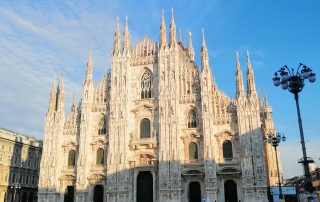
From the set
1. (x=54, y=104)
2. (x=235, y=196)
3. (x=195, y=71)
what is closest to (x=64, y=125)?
(x=54, y=104)

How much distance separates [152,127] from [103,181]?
776 cm

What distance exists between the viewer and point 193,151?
35.4 metres

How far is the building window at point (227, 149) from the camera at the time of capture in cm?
3412

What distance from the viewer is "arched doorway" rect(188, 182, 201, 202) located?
34.2 metres

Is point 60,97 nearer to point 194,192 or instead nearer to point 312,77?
point 194,192

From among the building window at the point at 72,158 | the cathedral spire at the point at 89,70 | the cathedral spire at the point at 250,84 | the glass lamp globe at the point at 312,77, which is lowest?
the building window at the point at 72,158

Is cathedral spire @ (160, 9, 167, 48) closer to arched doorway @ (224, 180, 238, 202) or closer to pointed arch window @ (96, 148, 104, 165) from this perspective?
pointed arch window @ (96, 148, 104, 165)

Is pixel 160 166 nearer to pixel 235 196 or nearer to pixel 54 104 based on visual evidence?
pixel 235 196

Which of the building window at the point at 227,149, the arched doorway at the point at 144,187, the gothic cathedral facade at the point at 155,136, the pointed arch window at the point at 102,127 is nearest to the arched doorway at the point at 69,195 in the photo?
the gothic cathedral facade at the point at 155,136

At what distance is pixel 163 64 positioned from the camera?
1507 inches

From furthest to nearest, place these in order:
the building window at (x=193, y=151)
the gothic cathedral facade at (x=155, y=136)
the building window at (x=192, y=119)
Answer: the building window at (x=192, y=119) → the building window at (x=193, y=151) → the gothic cathedral facade at (x=155, y=136)

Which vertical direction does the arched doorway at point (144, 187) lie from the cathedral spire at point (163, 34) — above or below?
below

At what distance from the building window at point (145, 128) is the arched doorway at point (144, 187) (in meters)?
3.98

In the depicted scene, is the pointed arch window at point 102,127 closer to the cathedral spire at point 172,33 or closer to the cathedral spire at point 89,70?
the cathedral spire at point 89,70
